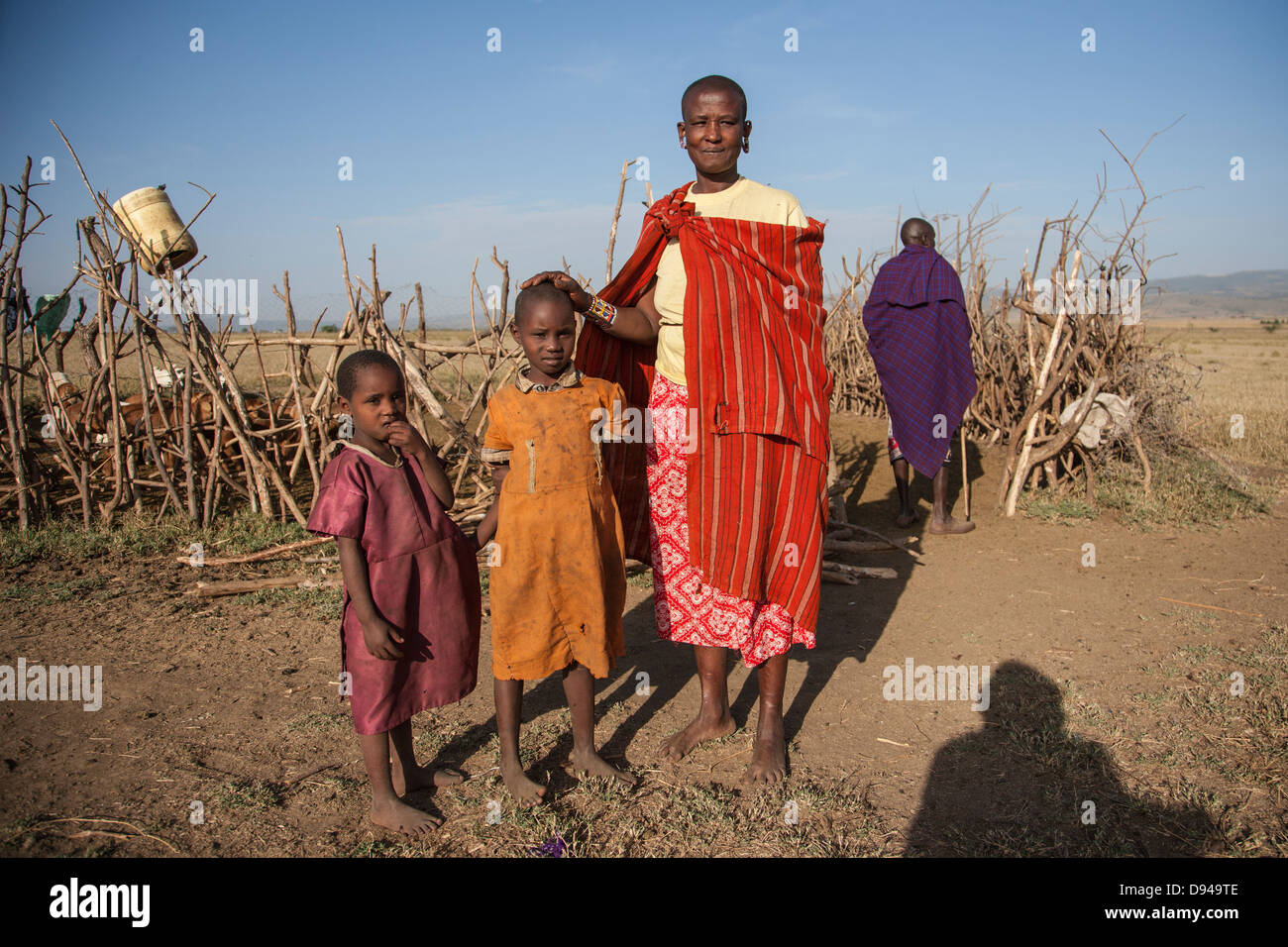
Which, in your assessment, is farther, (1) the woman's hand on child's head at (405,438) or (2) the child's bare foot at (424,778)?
(2) the child's bare foot at (424,778)

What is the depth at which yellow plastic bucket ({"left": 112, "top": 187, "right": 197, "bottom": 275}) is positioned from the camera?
466 centimetres

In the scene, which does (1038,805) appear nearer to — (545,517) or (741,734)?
(741,734)

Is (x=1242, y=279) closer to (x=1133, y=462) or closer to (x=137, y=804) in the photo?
(x=1133, y=462)

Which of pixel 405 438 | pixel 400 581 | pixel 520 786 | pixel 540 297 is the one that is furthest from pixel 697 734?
pixel 540 297

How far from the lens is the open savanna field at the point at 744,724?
216cm

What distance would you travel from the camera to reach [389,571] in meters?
2.14

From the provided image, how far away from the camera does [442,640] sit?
2248 mm

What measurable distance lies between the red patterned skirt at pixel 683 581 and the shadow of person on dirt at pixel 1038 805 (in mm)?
598

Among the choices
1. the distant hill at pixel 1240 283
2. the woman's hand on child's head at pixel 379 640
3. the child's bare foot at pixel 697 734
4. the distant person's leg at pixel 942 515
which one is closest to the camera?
the woman's hand on child's head at pixel 379 640

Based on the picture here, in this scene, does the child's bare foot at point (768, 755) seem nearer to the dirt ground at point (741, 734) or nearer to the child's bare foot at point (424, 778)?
the dirt ground at point (741, 734)

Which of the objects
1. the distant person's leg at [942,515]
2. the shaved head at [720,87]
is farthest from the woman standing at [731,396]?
the distant person's leg at [942,515]

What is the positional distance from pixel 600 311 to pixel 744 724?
1.51m

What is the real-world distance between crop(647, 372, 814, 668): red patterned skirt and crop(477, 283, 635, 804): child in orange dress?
23 centimetres

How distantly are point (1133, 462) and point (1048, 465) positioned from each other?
677 millimetres
